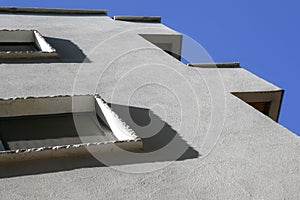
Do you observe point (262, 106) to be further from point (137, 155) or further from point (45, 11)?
point (45, 11)

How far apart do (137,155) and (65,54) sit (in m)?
4.35

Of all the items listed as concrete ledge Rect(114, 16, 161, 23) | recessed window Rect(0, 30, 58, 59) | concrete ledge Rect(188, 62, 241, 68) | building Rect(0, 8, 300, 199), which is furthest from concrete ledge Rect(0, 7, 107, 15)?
concrete ledge Rect(188, 62, 241, 68)

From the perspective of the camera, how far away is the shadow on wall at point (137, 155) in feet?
12.0

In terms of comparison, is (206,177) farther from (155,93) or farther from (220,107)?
(155,93)

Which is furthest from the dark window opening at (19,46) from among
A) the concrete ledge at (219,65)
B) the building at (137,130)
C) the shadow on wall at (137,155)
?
the shadow on wall at (137,155)

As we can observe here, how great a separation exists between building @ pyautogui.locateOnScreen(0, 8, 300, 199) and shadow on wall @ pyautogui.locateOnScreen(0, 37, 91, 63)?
41mm

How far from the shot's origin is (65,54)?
7.84 metres

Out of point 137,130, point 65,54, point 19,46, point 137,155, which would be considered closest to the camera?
point 137,155

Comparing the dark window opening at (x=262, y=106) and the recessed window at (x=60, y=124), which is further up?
the recessed window at (x=60, y=124)

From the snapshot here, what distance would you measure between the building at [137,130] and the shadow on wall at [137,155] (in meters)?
0.01

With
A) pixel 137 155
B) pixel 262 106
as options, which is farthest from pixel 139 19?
pixel 137 155

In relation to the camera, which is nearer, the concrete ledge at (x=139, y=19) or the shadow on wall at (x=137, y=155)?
the shadow on wall at (x=137, y=155)

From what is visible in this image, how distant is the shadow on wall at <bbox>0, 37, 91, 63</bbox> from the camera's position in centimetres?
730

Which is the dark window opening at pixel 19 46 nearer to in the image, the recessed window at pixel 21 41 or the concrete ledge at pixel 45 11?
the recessed window at pixel 21 41
